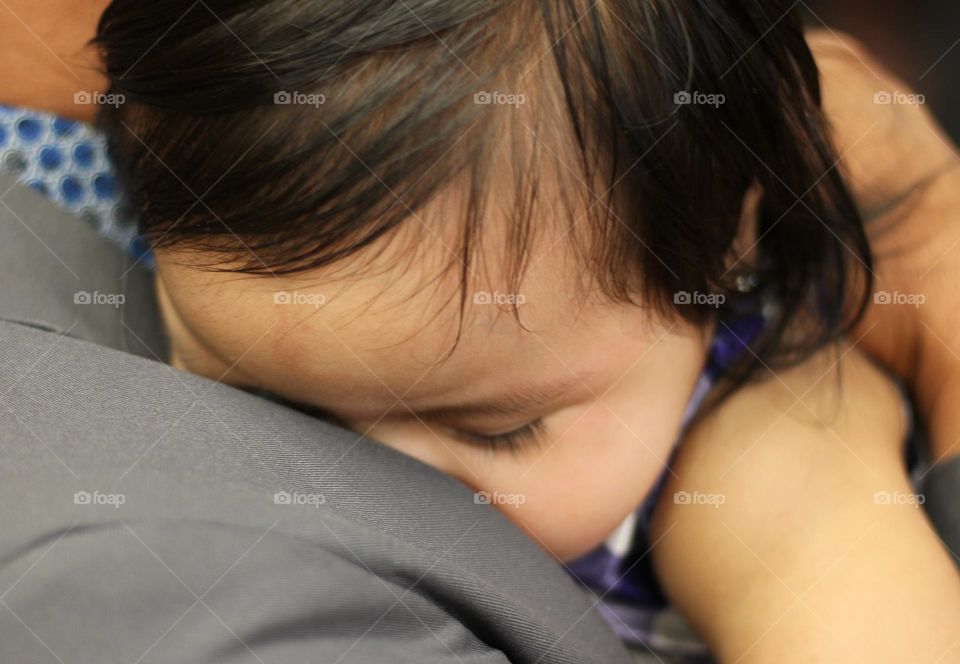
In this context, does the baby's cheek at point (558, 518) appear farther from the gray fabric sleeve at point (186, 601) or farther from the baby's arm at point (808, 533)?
the gray fabric sleeve at point (186, 601)

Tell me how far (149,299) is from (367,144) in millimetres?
334

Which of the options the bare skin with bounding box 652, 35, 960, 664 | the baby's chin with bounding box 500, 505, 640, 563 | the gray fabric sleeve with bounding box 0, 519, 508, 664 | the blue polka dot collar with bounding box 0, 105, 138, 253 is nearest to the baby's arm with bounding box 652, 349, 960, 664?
the bare skin with bounding box 652, 35, 960, 664

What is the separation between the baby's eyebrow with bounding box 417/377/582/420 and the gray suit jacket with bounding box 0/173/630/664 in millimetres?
56

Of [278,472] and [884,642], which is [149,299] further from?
[884,642]

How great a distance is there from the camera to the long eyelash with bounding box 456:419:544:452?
2.65 ft

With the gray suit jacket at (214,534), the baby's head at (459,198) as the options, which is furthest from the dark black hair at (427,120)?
the gray suit jacket at (214,534)

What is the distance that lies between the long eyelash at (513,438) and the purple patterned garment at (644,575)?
295mm

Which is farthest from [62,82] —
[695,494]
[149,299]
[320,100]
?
[695,494]

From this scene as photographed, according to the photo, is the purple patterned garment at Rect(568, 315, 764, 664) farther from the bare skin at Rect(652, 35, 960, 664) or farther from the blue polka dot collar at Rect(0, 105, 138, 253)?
the blue polka dot collar at Rect(0, 105, 138, 253)

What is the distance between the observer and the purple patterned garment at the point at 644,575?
1.07 m

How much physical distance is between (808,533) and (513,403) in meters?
0.35

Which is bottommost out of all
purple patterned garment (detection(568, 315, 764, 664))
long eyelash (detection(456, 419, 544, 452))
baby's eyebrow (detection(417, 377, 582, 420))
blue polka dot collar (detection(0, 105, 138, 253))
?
purple patterned garment (detection(568, 315, 764, 664))

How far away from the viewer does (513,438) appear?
2.67 ft

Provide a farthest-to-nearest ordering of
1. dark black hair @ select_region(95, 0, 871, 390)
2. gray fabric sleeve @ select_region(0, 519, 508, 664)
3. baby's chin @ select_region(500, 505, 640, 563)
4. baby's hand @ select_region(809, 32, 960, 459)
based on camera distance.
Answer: baby's hand @ select_region(809, 32, 960, 459) → baby's chin @ select_region(500, 505, 640, 563) → dark black hair @ select_region(95, 0, 871, 390) → gray fabric sleeve @ select_region(0, 519, 508, 664)
